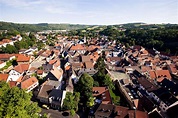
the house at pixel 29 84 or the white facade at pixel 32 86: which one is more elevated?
the house at pixel 29 84

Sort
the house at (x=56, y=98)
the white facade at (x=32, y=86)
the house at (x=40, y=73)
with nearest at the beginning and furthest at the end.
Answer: the house at (x=56, y=98) < the white facade at (x=32, y=86) < the house at (x=40, y=73)

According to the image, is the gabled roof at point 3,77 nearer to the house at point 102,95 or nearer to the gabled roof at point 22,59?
the gabled roof at point 22,59

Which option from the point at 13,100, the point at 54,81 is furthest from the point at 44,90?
the point at 13,100

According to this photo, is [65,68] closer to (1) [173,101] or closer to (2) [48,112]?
(2) [48,112]

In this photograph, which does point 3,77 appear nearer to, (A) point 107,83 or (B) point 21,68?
(B) point 21,68

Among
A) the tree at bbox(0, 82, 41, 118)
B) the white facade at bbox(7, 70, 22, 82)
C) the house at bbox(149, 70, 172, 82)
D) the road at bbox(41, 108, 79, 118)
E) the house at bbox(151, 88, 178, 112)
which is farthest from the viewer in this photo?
the house at bbox(149, 70, 172, 82)

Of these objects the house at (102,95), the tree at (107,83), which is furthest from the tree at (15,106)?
the tree at (107,83)

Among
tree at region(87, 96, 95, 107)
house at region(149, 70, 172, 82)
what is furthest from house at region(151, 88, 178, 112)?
tree at region(87, 96, 95, 107)

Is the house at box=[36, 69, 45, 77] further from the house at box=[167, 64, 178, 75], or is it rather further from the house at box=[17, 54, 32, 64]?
the house at box=[167, 64, 178, 75]
